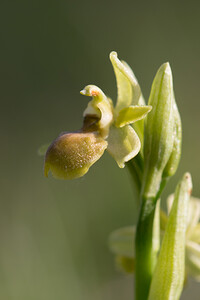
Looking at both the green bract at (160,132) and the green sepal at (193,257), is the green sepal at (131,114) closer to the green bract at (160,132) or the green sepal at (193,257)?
the green bract at (160,132)

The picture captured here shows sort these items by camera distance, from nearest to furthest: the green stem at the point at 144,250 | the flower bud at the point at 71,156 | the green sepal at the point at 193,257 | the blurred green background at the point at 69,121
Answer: the flower bud at the point at 71,156 → the green stem at the point at 144,250 → the green sepal at the point at 193,257 → the blurred green background at the point at 69,121

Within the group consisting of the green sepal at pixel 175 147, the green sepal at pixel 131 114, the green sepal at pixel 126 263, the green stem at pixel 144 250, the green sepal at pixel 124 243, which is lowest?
the green sepal at pixel 126 263

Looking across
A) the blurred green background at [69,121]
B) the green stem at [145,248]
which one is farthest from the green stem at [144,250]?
the blurred green background at [69,121]

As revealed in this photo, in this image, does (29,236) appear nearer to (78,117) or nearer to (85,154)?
(78,117)

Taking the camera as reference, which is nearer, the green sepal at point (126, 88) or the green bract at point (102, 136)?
the green bract at point (102, 136)

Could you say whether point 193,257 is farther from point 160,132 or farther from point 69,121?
point 69,121

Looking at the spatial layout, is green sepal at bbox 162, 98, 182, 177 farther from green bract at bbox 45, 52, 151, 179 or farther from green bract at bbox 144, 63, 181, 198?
green bract at bbox 45, 52, 151, 179

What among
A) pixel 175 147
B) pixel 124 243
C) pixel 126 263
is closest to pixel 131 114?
pixel 175 147
